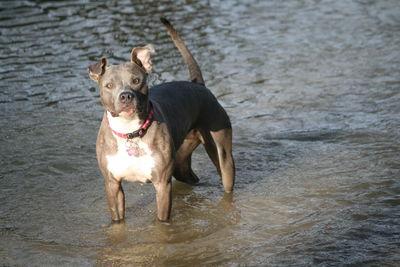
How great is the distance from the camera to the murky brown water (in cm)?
642

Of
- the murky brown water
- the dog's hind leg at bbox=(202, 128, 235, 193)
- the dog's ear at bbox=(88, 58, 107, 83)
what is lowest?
the murky brown water

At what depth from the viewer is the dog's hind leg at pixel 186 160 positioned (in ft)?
24.7

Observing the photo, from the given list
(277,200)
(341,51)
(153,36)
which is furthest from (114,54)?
(277,200)

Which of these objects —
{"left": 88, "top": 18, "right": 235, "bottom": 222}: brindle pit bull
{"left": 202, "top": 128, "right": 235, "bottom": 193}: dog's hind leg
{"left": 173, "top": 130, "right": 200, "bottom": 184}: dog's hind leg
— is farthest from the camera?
{"left": 173, "top": 130, "right": 200, "bottom": 184}: dog's hind leg

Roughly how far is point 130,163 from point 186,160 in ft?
5.65

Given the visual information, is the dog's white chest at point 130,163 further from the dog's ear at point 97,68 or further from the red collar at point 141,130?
the dog's ear at point 97,68

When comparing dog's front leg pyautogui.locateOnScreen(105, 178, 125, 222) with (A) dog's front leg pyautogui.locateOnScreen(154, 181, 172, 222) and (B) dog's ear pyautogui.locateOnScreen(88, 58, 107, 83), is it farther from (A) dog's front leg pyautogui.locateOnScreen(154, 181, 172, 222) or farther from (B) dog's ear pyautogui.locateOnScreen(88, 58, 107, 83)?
(B) dog's ear pyautogui.locateOnScreen(88, 58, 107, 83)

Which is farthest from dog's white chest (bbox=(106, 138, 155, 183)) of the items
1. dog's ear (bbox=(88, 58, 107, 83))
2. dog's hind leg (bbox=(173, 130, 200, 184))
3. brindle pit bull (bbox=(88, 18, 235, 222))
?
dog's hind leg (bbox=(173, 130, 200, 184))

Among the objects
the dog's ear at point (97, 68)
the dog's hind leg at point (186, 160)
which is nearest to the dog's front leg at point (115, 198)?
the dog's ear at point (97, 68)

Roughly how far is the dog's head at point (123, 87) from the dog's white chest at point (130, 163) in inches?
11.3

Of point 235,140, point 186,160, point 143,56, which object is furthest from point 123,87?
point 235,140

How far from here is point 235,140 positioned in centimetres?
934

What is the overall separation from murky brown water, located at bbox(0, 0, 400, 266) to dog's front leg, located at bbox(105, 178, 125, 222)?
6.4 inches

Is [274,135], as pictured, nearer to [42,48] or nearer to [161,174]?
[161,174]
